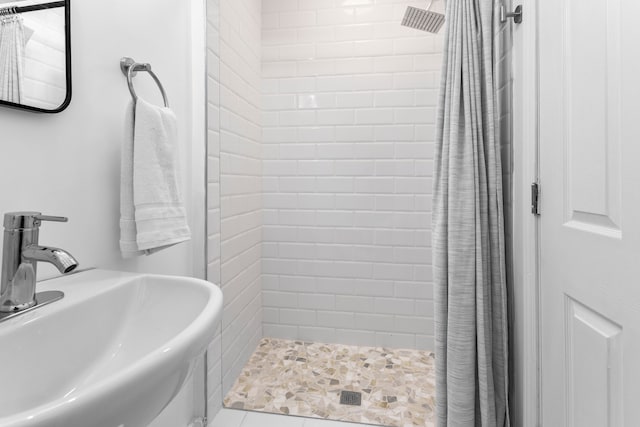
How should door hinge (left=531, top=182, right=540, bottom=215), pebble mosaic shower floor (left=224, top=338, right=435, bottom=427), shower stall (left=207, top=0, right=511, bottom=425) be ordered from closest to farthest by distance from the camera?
door hinge (left=531, top=182, right=540, bottom=215), pebble mosaic shower floor (left=224, top=338, right=435, bottom=427), shower stall (left=207, top=0, right=511, bottom=425)

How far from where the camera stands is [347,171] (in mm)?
2242

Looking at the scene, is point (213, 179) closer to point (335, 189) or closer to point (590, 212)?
point (335, 189)

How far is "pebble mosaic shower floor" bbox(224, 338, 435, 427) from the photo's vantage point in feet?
5.23

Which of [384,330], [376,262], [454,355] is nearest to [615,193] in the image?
[454,355]

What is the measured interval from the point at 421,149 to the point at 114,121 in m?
1.70

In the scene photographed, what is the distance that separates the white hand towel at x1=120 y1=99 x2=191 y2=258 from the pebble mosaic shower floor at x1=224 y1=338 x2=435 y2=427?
111 cm

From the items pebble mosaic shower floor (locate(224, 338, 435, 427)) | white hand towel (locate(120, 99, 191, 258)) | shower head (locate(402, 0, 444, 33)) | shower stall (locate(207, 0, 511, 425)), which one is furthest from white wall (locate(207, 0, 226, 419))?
shower head (locate(402, 0, 444, 33))

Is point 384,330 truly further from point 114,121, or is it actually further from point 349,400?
point 114,121

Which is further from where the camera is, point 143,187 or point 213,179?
point 213,179

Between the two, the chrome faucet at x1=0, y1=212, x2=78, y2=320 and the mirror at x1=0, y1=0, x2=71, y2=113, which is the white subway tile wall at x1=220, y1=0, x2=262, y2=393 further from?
the chrome faucet at x1=0, y1=212, x2=78, y2=320

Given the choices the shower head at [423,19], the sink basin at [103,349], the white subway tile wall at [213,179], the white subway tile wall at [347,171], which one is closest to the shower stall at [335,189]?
the white subway tile wall at [347,171]

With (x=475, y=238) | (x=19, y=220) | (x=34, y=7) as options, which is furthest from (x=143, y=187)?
(x=475, y=238)

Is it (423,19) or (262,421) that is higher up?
(423,19)

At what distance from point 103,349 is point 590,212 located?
1.12 metres
